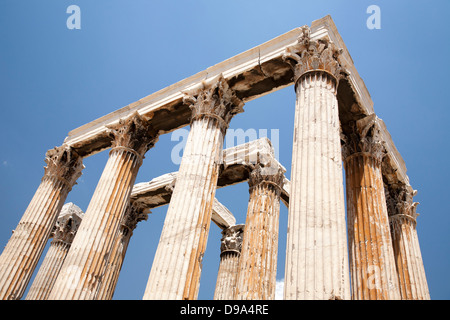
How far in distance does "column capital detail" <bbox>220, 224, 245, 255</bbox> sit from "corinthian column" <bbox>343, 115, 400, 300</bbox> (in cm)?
851

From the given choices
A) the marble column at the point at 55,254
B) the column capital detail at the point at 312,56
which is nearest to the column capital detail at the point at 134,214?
the marble column at the point at 55,254

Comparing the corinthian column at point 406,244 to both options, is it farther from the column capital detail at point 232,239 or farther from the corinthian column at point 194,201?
the column capital detail at point 232,239

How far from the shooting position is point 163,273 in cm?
920

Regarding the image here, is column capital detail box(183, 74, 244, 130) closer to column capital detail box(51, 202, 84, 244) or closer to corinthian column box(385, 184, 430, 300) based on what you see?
corinthian column box(385, 184, 430, 300)

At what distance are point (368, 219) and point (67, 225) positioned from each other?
16.5 meters

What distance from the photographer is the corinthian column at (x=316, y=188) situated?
7.10 m

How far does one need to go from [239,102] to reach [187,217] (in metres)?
5.05

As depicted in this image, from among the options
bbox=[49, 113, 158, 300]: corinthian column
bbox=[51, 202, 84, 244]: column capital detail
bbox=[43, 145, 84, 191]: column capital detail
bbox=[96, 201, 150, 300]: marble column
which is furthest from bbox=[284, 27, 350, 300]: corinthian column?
bbox=[51, 202, 84, 244]: column capital detail

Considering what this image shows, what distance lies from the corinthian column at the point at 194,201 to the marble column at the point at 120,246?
6.47 m

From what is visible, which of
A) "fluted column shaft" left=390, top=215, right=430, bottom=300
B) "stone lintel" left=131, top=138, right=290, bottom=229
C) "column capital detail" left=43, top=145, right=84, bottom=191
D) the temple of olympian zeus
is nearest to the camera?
the temple of olympian zeus

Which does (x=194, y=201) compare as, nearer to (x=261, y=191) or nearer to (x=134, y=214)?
(x=261, y=191)

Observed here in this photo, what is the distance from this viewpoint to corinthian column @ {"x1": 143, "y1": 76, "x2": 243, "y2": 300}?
9102 millimetres
